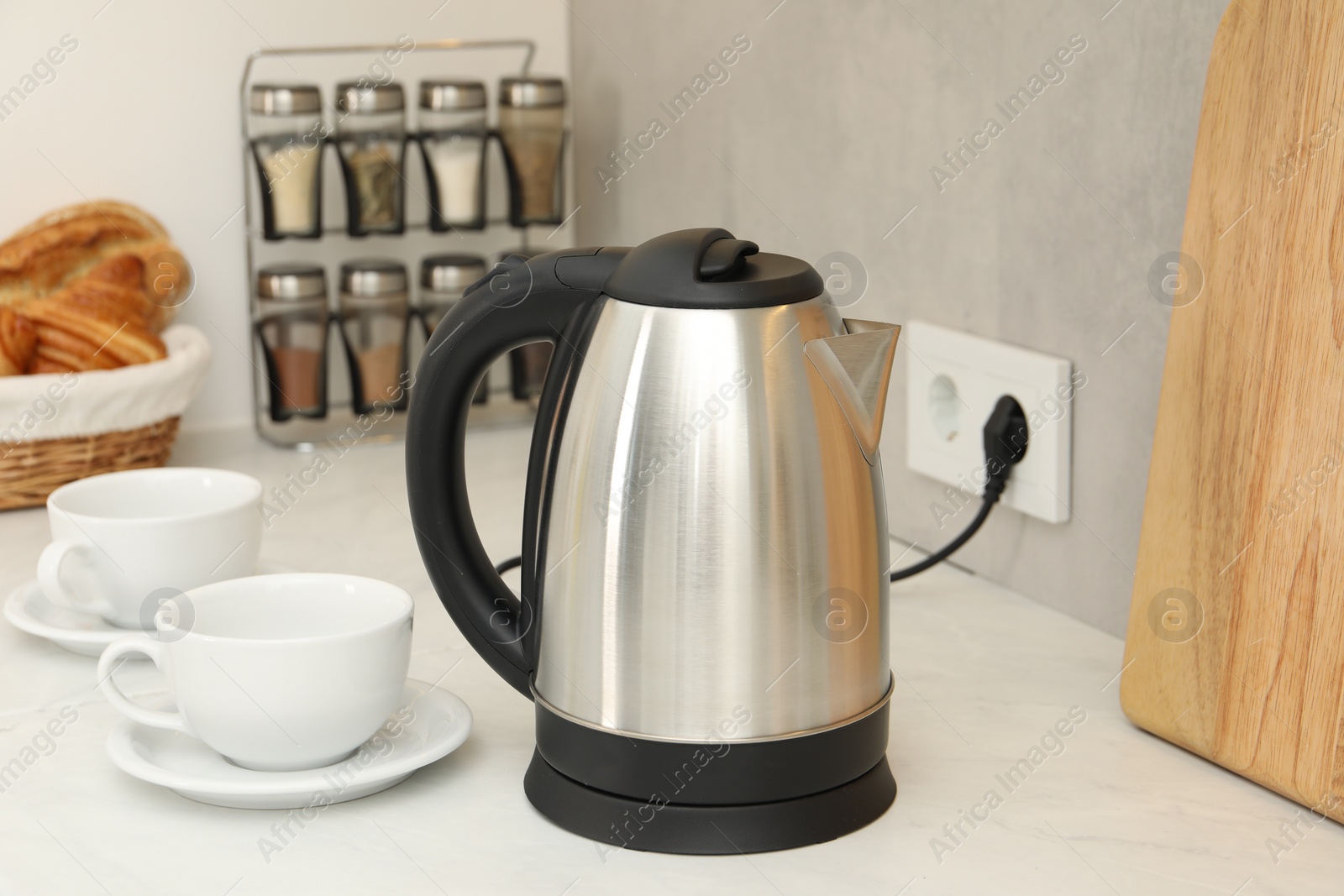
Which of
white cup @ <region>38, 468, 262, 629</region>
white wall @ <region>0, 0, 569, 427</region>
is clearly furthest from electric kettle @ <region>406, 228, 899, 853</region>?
white wall @ <region>0, 0, 569, 427</region>

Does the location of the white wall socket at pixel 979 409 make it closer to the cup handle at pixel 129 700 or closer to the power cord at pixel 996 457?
the power cord at pixel 996 457

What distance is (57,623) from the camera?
80 centimetres

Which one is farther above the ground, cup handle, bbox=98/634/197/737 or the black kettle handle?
the black kettle handle

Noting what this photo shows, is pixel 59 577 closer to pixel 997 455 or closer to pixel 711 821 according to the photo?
pixel 711 821

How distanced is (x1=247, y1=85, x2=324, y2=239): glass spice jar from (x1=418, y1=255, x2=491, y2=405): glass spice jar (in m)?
0.11

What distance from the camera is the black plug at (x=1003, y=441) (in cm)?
86

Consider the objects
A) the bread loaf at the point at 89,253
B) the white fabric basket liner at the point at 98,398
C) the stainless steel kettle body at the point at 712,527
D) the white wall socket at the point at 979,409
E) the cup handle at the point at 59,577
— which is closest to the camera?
the stainless steel kettle body at the point at 712,527

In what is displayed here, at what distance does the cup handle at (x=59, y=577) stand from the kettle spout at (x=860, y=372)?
451 mm

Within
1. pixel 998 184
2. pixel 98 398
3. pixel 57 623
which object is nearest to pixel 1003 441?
pixel 998 184

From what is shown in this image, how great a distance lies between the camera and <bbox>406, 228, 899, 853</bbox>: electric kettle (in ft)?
1.73

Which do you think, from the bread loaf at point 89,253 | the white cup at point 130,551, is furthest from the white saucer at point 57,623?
the bread loaf at point 89,253

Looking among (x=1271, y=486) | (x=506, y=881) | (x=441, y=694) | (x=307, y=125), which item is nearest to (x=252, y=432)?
(x=307, y=125)

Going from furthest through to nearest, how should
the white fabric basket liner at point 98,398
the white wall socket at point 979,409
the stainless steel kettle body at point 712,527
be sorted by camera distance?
the white fabric basket liner at point 98,398
the white wall socket at point 979,409
the stainless steel kettle body at point 712,527

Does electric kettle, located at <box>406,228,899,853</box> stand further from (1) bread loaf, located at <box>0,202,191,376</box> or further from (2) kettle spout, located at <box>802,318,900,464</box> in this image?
(1) bread loaf, located at <box>0,202,191,376</box>
